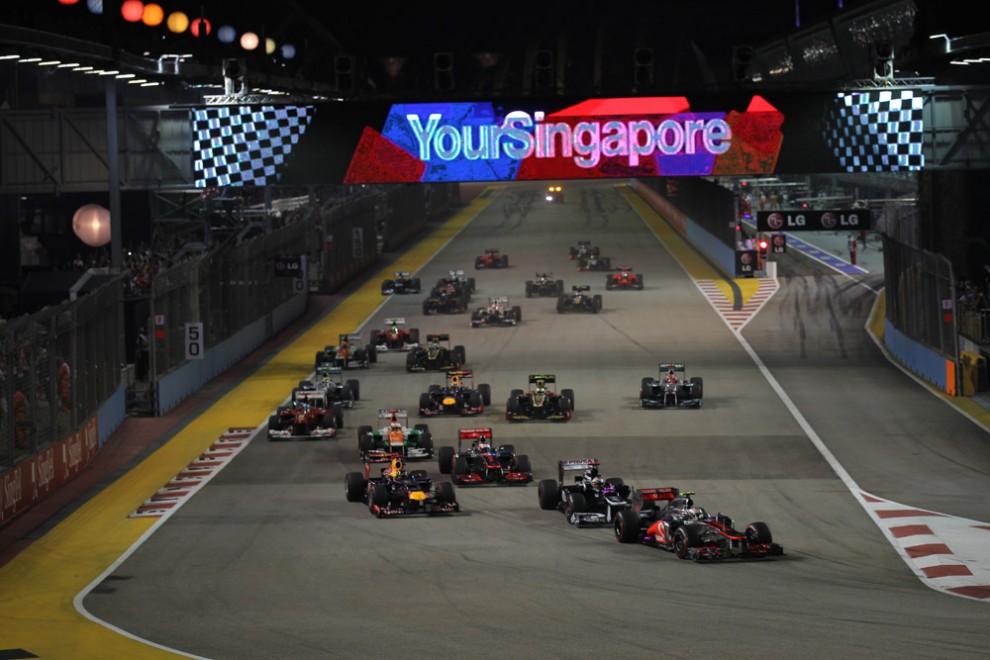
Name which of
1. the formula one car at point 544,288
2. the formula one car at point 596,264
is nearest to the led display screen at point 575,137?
the formula one car at point 544,288

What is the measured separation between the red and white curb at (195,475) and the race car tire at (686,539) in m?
9.09

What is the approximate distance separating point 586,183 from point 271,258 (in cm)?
7867

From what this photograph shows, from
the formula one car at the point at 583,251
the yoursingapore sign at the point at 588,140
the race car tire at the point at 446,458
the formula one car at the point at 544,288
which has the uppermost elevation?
the yoursingapore sign at the point at 588,140

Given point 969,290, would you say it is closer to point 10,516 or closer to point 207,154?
point 207,154

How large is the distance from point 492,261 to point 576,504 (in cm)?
4822

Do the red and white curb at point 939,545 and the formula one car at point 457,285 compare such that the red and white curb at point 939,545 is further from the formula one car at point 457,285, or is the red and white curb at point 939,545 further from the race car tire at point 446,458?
the formula one car at point 457,285

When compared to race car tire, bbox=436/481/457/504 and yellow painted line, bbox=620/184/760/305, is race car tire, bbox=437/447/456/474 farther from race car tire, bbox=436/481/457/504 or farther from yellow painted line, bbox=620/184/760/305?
yellow painted line, bbox=620/184/760/305

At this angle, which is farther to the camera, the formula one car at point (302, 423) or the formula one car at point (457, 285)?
the formula one car at point (457, 285)

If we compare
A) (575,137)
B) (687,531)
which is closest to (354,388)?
(575,137)

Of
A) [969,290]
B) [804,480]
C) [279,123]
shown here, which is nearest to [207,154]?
[279,123]

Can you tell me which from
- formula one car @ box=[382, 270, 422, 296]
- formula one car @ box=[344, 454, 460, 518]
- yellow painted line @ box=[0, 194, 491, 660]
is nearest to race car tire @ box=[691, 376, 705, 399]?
yellow painted line @ box=[0, 194, 491, 660]

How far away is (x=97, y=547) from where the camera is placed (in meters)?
24.9

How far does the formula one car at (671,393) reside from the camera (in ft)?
122

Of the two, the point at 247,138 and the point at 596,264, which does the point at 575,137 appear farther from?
the point at 596,264
